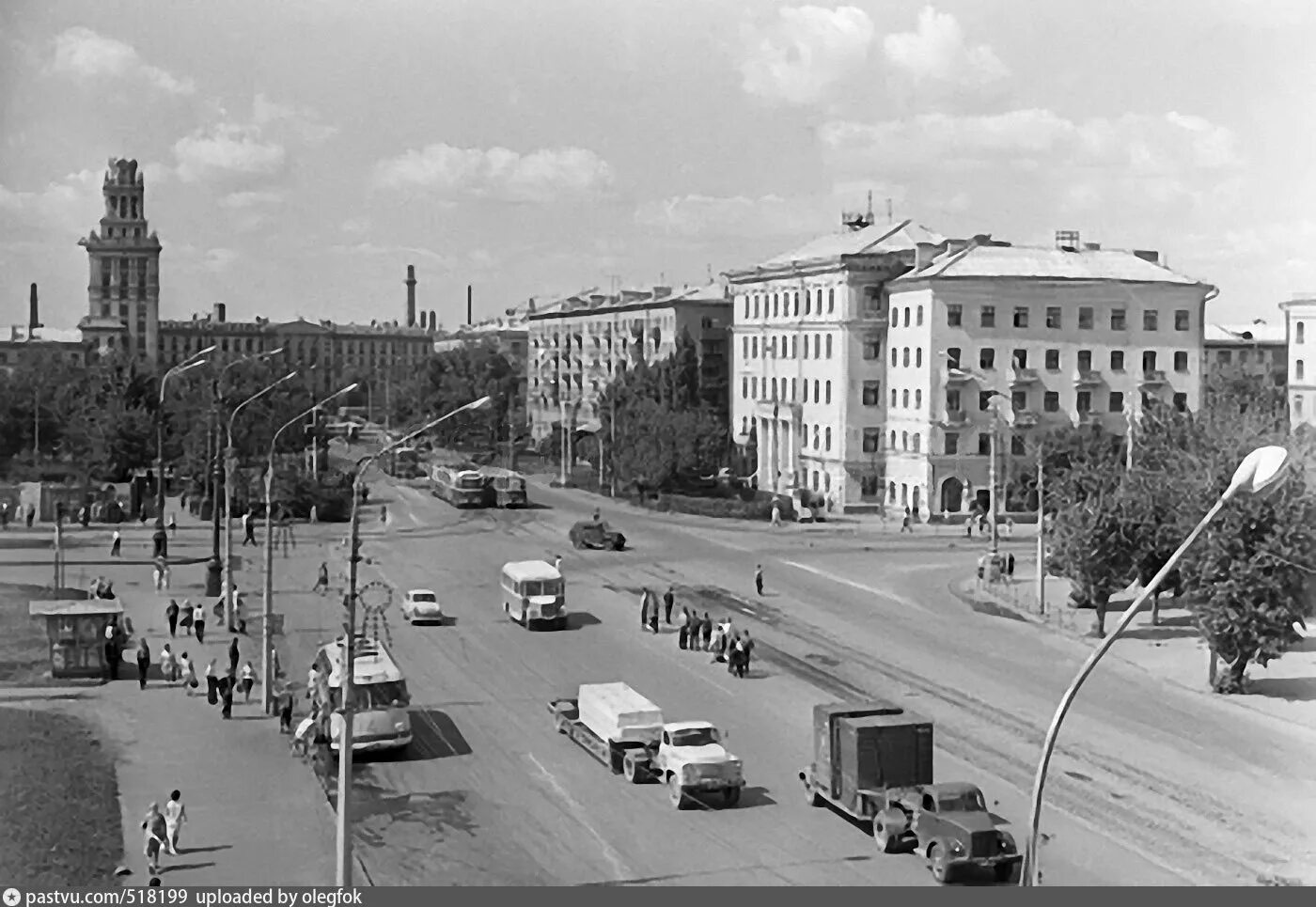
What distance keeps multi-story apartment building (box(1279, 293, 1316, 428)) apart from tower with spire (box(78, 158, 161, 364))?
47.2 m

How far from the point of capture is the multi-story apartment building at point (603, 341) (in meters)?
81.2

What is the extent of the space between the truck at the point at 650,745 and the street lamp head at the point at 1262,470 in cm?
1047

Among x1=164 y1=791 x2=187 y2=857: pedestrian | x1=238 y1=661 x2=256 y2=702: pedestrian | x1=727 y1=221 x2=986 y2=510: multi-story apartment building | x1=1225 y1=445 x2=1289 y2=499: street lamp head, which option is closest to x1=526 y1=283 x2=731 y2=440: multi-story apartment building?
x1=727 y1=221 x2=986 y2=510: multi-story apartment building

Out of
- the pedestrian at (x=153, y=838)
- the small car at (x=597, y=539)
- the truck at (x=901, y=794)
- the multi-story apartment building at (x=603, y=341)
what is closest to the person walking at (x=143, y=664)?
the pedestrian at (x=153, y=838)

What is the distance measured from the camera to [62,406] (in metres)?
70.6

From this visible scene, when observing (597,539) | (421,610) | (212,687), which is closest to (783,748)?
(212,687)

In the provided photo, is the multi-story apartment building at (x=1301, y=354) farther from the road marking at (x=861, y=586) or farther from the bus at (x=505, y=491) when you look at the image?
the bus at (x=505, y=491)

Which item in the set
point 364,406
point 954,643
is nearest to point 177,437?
point 954,643

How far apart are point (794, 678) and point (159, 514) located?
26.2 m

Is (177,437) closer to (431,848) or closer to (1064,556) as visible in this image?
(1064,556)

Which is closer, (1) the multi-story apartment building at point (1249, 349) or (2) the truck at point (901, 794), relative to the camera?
(2) the truck at point (901, 794)

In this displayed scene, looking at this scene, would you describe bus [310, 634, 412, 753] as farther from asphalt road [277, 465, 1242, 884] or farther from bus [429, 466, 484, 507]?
bus [429, 466, 484, 507]

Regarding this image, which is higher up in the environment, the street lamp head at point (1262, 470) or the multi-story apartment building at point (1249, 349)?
the multi-story apartment building at point (1249, 349)

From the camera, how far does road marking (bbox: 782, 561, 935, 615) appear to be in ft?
124
